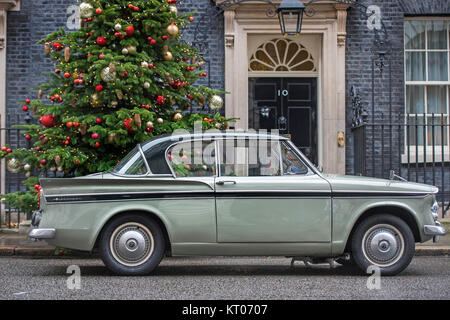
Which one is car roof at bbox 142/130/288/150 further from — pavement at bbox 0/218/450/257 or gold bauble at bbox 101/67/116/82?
pavement at bbox 0/218/450/257

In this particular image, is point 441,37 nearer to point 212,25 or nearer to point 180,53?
point 212,25

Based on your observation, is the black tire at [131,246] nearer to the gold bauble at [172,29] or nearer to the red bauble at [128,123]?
the red bauble at [128,123]

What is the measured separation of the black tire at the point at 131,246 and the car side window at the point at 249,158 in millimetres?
1002

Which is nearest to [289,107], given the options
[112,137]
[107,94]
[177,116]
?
[177,116]

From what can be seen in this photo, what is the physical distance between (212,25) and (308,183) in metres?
7.09

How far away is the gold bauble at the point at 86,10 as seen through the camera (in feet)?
33.2

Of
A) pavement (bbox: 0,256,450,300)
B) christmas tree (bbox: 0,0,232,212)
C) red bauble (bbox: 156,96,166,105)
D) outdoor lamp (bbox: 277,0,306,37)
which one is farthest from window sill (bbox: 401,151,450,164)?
red bauble (bbox: 156,96,166,105)

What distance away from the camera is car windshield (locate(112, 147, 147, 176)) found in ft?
26.8

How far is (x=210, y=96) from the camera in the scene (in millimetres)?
11250

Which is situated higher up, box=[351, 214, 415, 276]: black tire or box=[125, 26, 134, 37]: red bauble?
box=[125, 26, 134, 37]: red bauble

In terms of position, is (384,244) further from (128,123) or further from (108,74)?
(108,74)

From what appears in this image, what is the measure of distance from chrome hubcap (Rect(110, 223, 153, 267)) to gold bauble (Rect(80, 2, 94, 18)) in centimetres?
352

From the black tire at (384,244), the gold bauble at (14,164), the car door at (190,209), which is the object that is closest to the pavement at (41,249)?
the gold bauble at (14,164)
